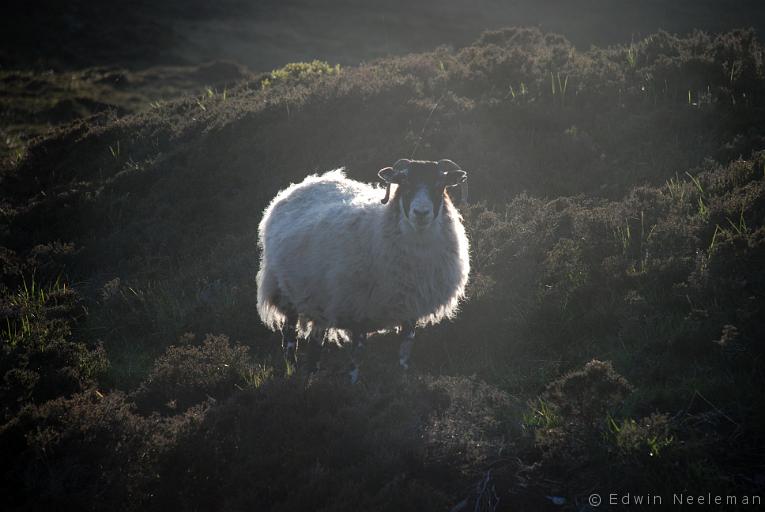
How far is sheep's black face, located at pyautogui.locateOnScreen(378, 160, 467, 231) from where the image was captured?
701cm

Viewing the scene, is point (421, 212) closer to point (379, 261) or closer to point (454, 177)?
point (454, 177)

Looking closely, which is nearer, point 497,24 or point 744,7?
point 744,7

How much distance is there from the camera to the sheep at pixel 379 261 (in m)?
7.47

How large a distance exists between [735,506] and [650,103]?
33.3 feet

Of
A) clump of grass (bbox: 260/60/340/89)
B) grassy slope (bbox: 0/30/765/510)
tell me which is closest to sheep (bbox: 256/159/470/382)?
grassy slope (bbox: 0/30/765/510)

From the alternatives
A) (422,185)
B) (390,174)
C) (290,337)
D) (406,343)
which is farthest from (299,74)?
(406,343)

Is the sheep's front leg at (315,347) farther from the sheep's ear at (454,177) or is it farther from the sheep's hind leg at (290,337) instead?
the sheep's ear at (454,177)

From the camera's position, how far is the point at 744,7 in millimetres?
33281

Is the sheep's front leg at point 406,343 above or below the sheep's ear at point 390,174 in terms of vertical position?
below

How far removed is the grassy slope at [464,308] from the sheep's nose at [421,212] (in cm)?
183

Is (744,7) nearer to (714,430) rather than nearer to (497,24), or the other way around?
(497,24)

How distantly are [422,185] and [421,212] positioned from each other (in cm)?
37

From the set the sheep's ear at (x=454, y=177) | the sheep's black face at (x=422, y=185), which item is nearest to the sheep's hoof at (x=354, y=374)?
the sheep's black face at (x=422, y=185)

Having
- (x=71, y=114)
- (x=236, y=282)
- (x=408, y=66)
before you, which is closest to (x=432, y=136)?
(x=408, y=66)
